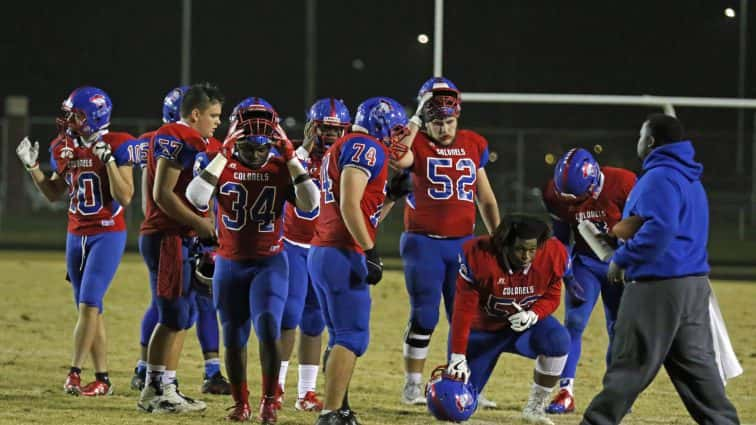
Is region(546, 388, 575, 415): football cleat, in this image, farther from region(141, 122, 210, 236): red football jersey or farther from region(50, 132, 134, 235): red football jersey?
region(50, 132, 134, 235): red football jersey

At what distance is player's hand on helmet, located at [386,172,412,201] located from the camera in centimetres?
753

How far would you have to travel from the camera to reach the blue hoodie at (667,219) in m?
5.79

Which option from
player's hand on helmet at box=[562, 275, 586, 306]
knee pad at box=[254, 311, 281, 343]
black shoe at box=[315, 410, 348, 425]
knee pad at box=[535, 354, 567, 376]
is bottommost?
black shoe at box=[315, 410, 348, 425]

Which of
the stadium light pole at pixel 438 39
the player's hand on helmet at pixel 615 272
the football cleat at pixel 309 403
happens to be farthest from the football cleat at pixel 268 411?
the stadium light pole at pixel 438 39

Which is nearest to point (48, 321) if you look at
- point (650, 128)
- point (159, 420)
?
point (159, 420)

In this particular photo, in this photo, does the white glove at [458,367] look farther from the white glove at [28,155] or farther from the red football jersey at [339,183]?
the white glove at [28,155]

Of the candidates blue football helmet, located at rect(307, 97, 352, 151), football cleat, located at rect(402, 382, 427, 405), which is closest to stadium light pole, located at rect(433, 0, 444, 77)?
blue football helmet, located at rect(307, 97, 352, 151)

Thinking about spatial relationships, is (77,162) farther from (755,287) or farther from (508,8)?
(755,287)

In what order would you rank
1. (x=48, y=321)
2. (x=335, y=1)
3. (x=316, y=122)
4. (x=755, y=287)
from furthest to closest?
1. (x=335, y=1)
2. (x=755, y=287)
3. (x=48, y=321)
4. (x=316, y=122)

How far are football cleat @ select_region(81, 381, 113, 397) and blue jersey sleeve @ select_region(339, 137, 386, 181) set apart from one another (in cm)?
234

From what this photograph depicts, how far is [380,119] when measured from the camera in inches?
266

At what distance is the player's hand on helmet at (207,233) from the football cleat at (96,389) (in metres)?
1.27

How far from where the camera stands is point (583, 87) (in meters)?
13.7

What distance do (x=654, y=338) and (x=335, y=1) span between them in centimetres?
3513
